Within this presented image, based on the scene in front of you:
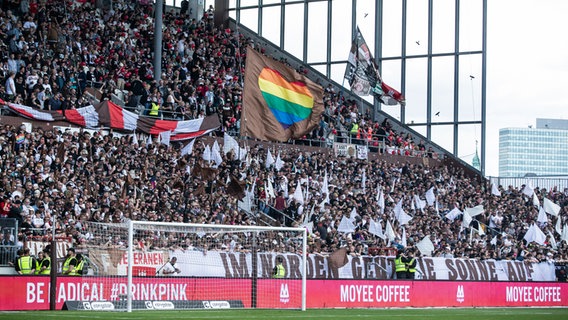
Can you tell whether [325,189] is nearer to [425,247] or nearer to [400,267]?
[425,247]

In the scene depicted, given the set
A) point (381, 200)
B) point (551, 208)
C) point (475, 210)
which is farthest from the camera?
point (551, 208)

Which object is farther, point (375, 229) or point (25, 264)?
point (375, 229)

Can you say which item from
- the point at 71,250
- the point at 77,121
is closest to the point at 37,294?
the point at 71,250

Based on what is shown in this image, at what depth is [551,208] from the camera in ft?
151

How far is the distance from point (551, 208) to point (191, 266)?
23.0m

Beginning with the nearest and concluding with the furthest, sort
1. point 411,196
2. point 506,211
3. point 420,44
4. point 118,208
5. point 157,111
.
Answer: point 118,208, point 157,111, point 411,196, point 506,211, point 420,44

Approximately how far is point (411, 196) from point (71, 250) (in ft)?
69.3

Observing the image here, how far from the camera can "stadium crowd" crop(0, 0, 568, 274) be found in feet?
101

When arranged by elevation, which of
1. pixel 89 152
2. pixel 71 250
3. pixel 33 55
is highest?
pixel 33 55

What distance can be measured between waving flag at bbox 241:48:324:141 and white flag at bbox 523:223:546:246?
1578cm

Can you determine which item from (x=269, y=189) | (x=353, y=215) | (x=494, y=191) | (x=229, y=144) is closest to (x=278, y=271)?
(x=269, y=189)

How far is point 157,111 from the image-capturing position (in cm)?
3909

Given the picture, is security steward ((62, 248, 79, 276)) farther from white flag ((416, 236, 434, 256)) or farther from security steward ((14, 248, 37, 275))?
white flag ((416, 236, 434, 256))

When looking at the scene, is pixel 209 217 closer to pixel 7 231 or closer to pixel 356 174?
pixel 7 231
